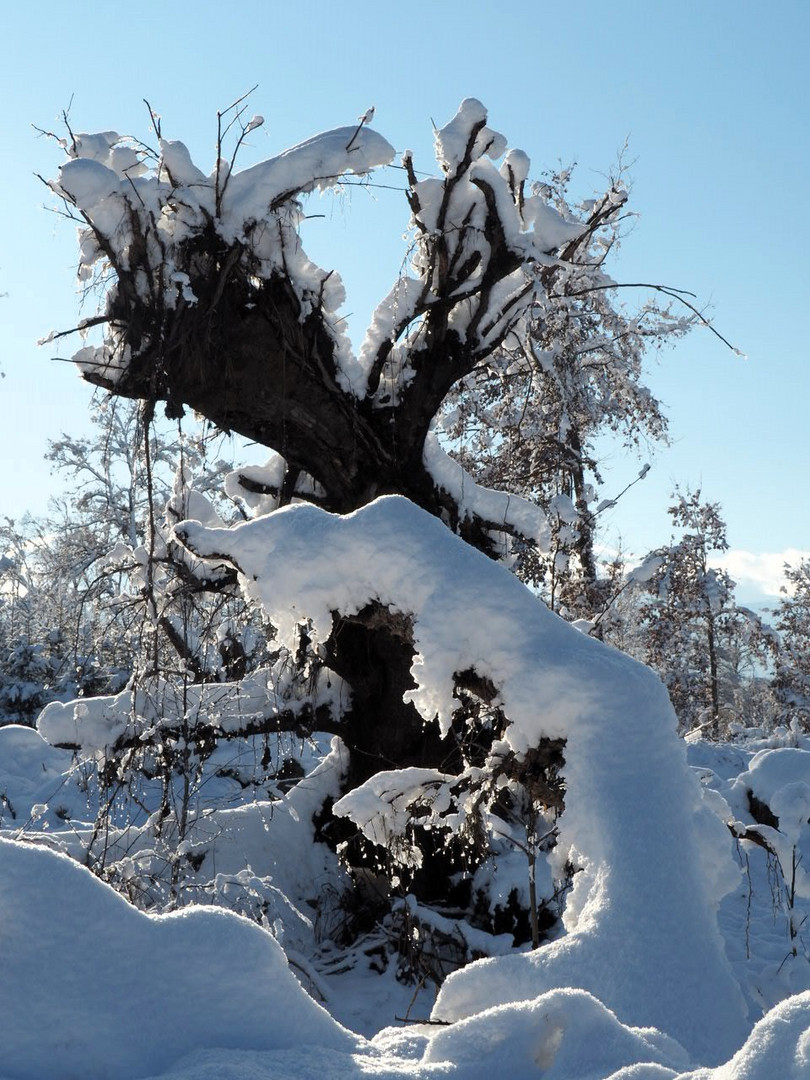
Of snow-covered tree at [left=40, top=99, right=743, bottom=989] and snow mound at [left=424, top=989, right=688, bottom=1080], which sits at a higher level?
snow-covered tree at [left=40, top=99, right=743, bottom=989]

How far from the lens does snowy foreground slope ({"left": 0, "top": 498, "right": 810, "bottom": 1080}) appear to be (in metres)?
1.99

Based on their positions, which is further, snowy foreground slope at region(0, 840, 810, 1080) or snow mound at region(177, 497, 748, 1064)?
snow mound at region(177, 497, 748, 1064)

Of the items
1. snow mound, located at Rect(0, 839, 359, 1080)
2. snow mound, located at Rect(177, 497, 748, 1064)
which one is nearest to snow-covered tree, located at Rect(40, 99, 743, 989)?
snow mound, located at Rect(177, 497, 748, 1064)

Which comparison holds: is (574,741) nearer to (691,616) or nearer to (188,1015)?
(188,1015)

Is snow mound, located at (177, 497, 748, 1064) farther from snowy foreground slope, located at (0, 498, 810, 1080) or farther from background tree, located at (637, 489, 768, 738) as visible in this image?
background tree, located at (637, 489, 768, 738)

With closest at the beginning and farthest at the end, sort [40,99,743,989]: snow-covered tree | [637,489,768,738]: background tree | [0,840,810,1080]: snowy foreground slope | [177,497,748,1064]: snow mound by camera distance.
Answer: [0,840,810,1080]: snowy foreground slope
[177,497,748,1064]: snow mound
[40,99,743,989]: snow-covered tree
[637,489,768,738]: background tree

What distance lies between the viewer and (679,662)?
22.2m

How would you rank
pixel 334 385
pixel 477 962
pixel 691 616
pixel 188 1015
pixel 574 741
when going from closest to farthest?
pixel 188 1015
pixel 477 962
pixel 574 741
pixel 334 385
pixel 691 616

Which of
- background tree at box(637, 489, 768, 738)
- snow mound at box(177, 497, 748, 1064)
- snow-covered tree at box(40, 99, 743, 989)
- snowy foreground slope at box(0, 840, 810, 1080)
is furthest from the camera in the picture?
background tree at box(637, 489, 768, 738)

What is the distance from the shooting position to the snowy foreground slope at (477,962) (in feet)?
6.52

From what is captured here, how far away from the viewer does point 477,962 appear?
10.1 feet

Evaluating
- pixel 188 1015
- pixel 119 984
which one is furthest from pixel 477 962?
pixel 119 984

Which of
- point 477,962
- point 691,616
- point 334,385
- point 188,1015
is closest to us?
point 188,1015

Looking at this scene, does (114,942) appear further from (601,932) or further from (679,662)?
(679,662)
